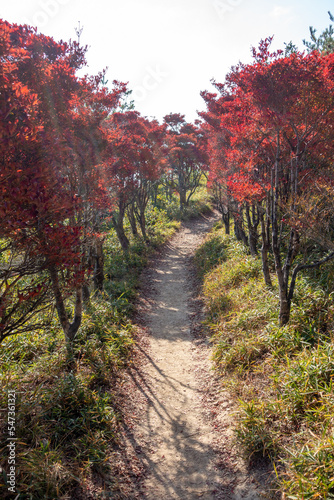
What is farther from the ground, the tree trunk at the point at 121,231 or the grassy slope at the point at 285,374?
the tree trunk at the point at 121,231

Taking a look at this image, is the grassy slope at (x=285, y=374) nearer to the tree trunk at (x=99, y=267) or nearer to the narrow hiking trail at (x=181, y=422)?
the narrow hiking trail at (x=181, y=422)

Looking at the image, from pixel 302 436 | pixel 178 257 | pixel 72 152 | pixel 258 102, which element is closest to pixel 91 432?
pixel 302 436

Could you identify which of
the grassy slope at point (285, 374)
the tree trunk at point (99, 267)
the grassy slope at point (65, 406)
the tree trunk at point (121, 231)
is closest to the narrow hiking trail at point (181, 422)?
the grassy slope at point (285, 374)

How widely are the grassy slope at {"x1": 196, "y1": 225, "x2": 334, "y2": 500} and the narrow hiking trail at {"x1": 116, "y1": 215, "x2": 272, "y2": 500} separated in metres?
0.33

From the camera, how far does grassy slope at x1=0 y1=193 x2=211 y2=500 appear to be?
305cm

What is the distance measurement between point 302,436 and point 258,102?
196 inches

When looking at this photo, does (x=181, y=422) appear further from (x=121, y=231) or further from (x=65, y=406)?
(x=121, y=231)

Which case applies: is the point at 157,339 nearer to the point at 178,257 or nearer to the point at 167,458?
the point at 167,458

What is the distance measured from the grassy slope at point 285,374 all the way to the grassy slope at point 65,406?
190 centimetres

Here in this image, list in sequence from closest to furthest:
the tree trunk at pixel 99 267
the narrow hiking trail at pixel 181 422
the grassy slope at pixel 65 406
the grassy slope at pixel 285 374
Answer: the grassy slope at pixel 285 374
the grassy slope at pixel 65 406
the narrow hiking trail at pixel 181 422
the tree trunk at pixel 99 267

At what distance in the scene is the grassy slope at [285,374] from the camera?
2.92m

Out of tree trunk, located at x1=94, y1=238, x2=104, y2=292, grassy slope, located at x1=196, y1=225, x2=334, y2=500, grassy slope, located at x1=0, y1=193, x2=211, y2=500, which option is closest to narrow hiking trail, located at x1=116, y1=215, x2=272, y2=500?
grassy slope, located at x1=196, y1=225, x2=334, y2=500

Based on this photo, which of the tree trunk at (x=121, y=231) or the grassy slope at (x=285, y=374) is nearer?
the grassy slope at (x=285, y=374)

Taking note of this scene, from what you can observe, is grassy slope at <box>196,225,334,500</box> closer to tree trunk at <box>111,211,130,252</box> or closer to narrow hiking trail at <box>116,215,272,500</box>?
narrow hiking trail at <box>116,215,272,500</box>
